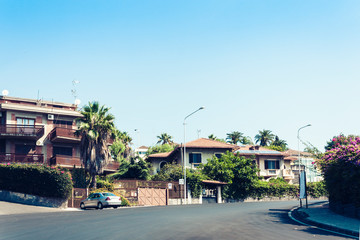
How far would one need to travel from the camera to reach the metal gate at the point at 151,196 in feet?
128

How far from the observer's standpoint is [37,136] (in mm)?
41969

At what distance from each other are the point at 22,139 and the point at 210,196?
2323 cm

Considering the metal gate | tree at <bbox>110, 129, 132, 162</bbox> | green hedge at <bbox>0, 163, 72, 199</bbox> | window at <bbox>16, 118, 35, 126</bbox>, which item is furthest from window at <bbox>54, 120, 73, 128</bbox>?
tree at <bbox>110, 129, 132, 162</bbox>

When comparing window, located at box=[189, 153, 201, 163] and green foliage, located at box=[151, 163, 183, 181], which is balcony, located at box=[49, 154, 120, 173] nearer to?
green foliage, located at box=[151, 163, 183, 181]

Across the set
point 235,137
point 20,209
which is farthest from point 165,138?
point 20,209

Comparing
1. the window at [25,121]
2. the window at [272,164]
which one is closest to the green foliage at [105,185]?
the window at [25,121]

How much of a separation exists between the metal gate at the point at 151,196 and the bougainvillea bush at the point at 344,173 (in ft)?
70.0

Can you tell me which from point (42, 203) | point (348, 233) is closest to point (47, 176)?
point (42, 203)

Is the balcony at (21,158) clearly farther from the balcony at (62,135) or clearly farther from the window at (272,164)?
the window at (272,164)

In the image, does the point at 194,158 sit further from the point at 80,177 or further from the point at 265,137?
the point at 265,137

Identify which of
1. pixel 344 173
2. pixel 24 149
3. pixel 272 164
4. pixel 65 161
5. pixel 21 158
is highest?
pixel 24 149

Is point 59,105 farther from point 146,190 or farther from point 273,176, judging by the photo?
point 273,176

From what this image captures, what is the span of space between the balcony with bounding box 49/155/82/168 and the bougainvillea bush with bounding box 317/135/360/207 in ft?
90.0

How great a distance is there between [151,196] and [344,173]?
2459 centimetres
